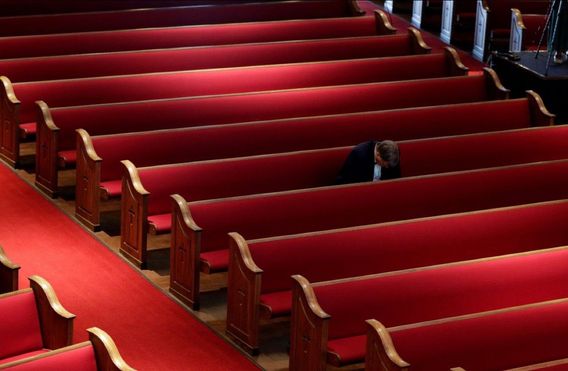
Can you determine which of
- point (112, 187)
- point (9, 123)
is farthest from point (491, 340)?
point (9, 123)

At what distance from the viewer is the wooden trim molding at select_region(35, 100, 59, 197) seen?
23.9ft

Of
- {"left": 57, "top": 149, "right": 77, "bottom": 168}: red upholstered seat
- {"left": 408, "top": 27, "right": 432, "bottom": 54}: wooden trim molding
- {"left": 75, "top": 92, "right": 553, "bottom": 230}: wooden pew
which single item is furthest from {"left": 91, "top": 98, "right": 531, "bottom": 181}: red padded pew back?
{"left": 408, "top": 27, "right": 432, "bottom": 54}: wooden trim molding

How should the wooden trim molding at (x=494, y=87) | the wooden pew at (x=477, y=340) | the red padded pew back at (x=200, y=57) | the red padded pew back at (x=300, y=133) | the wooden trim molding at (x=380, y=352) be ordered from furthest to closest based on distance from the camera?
the wooden trim molding at (x=494, y=87), the red padded pew back at (x=200, y=57), the red padded pew back at (x=300, y=133), the wooden pew at (x=477, y=340), the wooden trim molding at (x=380, y=352)

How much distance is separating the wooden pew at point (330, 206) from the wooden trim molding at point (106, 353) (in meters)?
1.41

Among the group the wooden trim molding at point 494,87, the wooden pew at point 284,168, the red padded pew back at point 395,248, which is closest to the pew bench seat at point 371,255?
the red padded pew back at point 395,248

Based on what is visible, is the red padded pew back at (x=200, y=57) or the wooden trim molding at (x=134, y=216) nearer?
the wooden trim molding at (x=134, y=216)

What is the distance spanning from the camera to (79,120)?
755cm

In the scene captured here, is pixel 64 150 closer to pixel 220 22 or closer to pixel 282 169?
pixel 282 169

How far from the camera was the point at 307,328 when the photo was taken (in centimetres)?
541

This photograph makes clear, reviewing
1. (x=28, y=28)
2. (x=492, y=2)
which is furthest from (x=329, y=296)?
(x=492, y=2)

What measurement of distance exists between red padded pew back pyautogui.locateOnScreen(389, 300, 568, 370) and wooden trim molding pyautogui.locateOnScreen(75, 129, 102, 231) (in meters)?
2.49

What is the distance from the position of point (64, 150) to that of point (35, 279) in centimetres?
244

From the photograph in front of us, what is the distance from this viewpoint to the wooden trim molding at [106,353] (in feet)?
15.4

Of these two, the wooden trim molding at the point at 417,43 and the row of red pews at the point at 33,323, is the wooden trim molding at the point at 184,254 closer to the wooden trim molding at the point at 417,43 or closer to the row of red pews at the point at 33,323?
the row of red pews at the point at 33,323
